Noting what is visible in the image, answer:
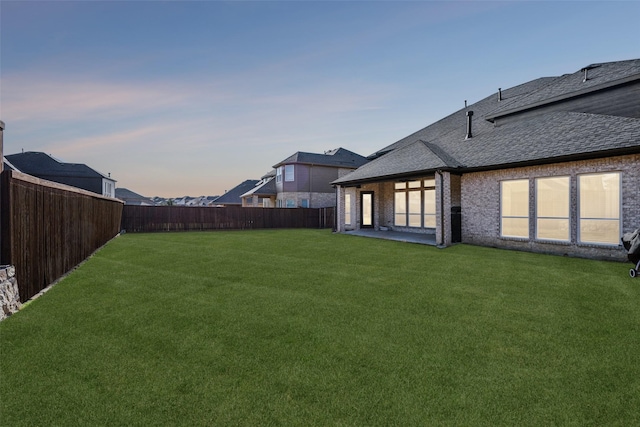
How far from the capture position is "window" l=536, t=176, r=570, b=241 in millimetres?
10031

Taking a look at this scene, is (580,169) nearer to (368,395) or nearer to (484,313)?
(484,313)

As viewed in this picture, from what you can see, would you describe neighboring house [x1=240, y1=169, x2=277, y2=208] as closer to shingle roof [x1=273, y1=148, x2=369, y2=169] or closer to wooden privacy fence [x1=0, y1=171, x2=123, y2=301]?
shingle roof [x1=273, y1=148, x2=369, y2=169]

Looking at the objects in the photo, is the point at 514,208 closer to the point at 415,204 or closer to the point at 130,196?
the point at 415,204

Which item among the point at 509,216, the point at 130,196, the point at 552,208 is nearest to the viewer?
the point at 552,208

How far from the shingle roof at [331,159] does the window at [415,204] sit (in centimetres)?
1272

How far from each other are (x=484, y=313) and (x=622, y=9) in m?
13.6

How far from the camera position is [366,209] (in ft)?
63.2

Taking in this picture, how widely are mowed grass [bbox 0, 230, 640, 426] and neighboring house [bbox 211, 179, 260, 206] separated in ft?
123

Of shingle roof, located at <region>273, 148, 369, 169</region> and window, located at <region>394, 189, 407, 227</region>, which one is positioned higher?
shingle roof, located at <region>273, 148, 369, 169</region>

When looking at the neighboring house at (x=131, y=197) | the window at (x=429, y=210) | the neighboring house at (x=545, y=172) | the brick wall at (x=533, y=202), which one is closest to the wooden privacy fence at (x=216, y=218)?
the window at (x=429, y=210)

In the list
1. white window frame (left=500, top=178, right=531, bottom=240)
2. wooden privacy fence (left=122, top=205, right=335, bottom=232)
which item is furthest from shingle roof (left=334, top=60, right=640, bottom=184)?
wooden privacy fence (left=122, top=205, right=335, bottom=232)

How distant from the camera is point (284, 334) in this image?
3918mm

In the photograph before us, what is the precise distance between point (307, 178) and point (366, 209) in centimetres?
1087

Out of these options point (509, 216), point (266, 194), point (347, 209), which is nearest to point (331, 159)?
point (266, 194)
